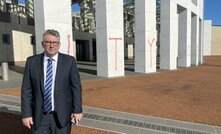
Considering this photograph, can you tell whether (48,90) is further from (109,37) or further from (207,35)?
(207,35)

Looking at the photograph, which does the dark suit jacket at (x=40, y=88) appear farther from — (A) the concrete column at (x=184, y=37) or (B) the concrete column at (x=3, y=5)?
(B) the concrete column at (x=3, y=5)

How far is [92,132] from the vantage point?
4.89m

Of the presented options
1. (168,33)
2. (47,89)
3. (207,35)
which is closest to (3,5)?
(168,33)

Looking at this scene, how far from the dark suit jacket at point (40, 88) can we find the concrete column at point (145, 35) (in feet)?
48.9

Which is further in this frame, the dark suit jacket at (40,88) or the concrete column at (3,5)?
the concrete column at (3,5)

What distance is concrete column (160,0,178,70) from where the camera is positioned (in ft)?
66.7

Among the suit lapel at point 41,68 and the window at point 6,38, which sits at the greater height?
the window at point 6,38

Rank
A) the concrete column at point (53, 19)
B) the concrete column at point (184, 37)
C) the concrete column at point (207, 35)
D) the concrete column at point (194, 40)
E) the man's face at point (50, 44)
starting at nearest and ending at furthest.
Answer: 1. the man's face at point (50, 44)
2. the concrete column at point (53, 19)
3. the concrete column at point (184, 37)
4. the concrete column at point (194, 40)
5. the concrete column at point (207, 35)

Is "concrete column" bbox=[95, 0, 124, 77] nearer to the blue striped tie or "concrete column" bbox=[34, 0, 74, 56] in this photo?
"concrete column" bbox=[34, 0, 74, 56]

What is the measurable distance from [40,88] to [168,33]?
19.2 metres

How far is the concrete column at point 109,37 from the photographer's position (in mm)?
14359

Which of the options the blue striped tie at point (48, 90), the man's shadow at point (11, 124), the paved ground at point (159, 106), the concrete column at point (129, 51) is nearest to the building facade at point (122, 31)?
the paved ground at point (159, 106)

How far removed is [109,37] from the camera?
14500mm

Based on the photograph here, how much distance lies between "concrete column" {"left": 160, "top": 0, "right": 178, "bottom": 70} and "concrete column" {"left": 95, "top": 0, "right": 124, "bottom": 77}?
7.01 m
